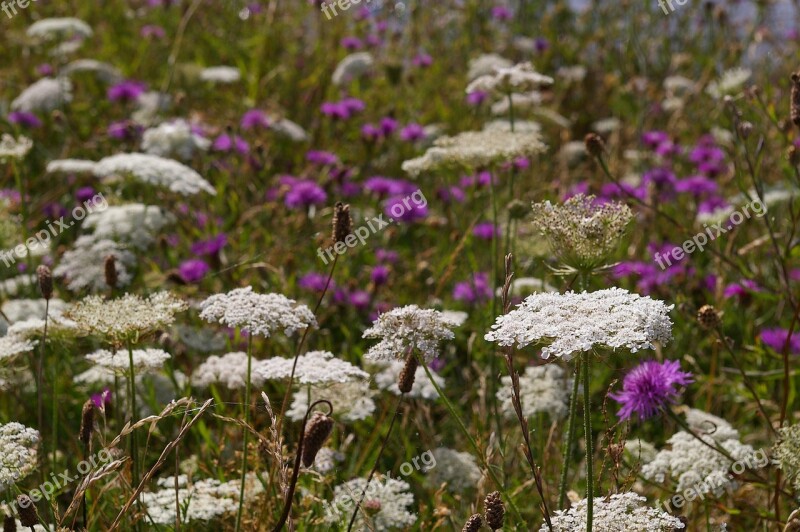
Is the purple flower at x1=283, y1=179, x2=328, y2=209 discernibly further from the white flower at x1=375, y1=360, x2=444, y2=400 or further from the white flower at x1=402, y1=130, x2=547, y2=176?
the white flower at x1=375, y1=360, x2=444, y2=400

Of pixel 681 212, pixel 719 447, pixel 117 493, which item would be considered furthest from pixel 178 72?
pixel 719 447

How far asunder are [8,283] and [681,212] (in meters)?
3.41

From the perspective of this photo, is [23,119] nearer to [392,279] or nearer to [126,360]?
[392,279]

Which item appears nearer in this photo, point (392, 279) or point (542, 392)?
point (542, 392)

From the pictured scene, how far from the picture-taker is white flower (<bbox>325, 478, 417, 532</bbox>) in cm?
250

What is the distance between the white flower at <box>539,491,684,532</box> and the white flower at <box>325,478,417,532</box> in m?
0.70

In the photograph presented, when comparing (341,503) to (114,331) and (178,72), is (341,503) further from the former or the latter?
(178,72)

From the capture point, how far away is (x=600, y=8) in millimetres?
8414

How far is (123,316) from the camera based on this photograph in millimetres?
2297

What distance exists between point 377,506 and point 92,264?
1.67m

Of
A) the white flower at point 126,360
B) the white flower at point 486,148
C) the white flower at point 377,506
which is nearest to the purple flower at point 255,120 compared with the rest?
the white flower at point 486,148

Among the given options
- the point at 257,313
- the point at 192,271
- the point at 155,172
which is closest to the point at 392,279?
the point at 192,271

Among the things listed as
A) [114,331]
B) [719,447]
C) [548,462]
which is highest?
[114,331]

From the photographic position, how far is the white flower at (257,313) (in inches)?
88.0
